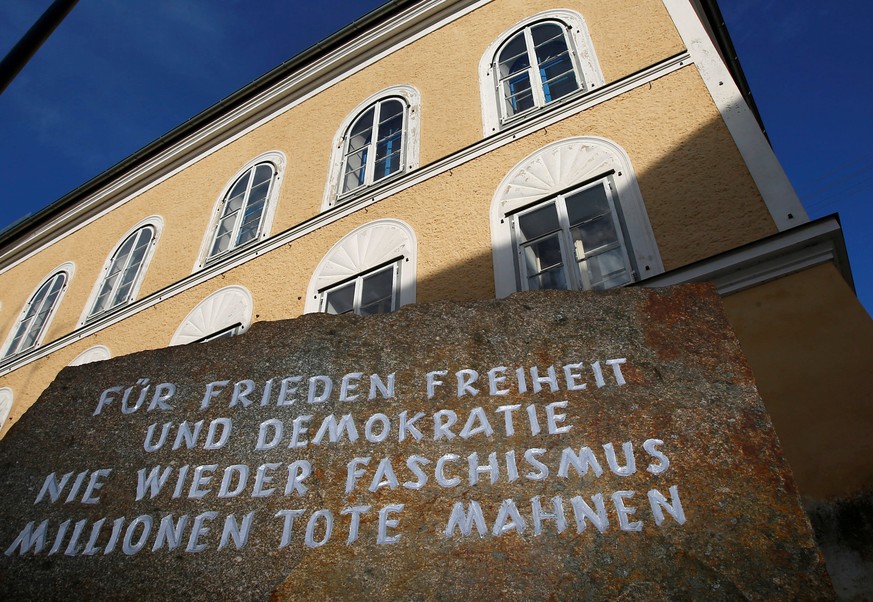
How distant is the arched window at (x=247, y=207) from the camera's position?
823 centimetres

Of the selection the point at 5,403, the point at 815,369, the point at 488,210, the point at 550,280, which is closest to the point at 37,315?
the point at 5,403

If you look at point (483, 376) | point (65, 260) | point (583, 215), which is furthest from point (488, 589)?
point (65, 260)

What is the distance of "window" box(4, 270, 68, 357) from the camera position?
33.5 ft

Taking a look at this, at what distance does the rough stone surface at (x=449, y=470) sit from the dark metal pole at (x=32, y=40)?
1.63 meters

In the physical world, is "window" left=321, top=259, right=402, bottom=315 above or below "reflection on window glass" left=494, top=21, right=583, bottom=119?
below

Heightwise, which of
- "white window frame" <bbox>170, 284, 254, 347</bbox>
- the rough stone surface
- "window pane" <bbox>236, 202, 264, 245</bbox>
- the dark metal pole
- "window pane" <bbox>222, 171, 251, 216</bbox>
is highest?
"window pane" <bbox>222, 171, 251, 216</bbox>

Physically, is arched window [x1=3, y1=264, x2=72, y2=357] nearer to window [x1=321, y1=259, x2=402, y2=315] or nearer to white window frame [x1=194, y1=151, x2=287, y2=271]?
white window frame [x1=194, y1=151, x2=287, y2=271]

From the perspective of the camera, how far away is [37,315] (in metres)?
10.6

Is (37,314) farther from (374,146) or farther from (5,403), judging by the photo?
(374,146)

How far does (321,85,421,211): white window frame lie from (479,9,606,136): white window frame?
0.89 metres

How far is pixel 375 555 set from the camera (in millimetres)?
2391

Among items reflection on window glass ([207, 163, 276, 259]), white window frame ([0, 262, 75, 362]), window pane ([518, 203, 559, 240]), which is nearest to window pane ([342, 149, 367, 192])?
reflection on window glass ([207, 163, 276, 259])

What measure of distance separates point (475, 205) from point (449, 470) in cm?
405

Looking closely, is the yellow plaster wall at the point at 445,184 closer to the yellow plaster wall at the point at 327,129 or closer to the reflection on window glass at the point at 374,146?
the yellow plaster wall at the point at 327,129
